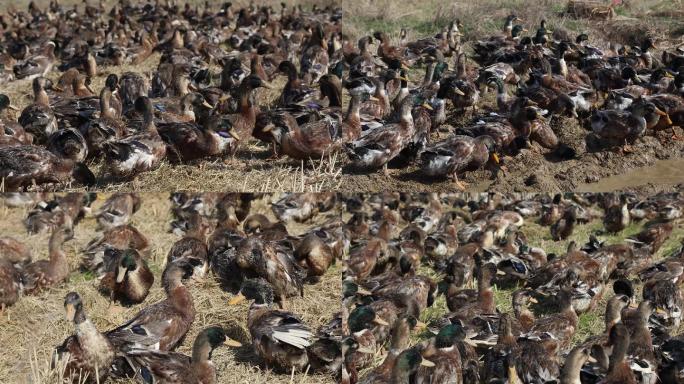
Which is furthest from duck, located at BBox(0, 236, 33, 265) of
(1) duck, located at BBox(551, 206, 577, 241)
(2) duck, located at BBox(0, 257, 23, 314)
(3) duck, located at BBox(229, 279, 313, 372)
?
(1) duck, located at BBox(551, 206, 577, 241)

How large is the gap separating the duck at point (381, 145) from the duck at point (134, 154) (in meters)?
2.21

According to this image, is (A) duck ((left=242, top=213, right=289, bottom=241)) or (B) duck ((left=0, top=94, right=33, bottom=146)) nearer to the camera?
(A) duck ((left=242, top=213, right=289, bottom=241))

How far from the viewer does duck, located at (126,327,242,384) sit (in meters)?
5.32

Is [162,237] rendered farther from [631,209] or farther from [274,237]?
[631,209]

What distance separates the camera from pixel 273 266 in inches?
268

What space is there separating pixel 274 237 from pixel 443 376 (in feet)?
9.25

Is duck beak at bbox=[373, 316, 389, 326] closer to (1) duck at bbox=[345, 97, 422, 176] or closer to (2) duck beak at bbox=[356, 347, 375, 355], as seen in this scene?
(2) duck beak at bbox=[356, 347, 375, 355]

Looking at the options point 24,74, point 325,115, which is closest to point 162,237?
point 325,115

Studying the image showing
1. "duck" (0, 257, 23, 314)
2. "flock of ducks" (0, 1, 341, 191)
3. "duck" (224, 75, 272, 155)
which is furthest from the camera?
"duck" (224, 75, 272, 155)

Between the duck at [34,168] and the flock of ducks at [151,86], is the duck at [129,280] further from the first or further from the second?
the duck at [34,168]

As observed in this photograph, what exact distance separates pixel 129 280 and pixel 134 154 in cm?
186

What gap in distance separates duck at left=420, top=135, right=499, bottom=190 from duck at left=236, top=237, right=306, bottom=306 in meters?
2.73

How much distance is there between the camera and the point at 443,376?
5.54 meters

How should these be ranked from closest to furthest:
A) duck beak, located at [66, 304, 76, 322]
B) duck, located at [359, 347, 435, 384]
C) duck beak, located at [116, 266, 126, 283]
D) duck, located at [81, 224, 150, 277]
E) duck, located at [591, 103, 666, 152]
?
duck, located at [359, 347, 435, 384] < duck beak, located at [66, 304, 76, 322] < duck beak, located at [116, 266, 126, 283] < duck, located at [81, 224, 150, 277] < duck, located at [591, 103, 666, 152]
